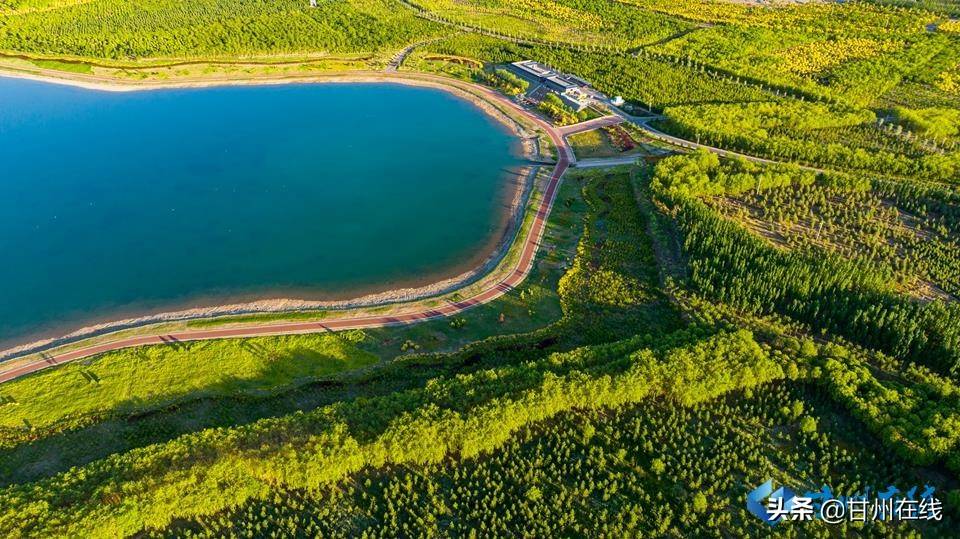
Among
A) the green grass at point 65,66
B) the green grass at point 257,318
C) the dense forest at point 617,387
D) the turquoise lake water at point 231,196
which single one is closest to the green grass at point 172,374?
the dense forest at point 617,387

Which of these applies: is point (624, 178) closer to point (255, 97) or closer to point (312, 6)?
point (255, 97)

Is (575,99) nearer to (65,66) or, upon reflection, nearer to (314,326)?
(314,326)

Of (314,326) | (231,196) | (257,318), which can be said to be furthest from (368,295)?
(231,196)

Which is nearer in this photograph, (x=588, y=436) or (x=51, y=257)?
(x=588, y=436)

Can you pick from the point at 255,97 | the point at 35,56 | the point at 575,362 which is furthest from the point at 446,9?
the point at 575,362

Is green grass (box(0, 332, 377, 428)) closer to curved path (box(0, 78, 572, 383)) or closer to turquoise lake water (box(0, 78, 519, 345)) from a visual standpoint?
curved path (box(0, 78, 572, 383))

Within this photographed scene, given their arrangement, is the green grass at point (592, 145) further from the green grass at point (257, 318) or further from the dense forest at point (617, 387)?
the green grass at point (257, 318)
